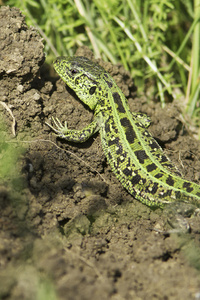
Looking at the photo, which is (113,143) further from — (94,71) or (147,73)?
(147,73)

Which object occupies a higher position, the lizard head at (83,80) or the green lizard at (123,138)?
the lizard head at (83,80)

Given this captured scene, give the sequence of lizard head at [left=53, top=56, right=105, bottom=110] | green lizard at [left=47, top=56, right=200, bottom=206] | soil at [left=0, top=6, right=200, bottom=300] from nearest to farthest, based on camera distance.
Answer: soil at [left=0, top=6, right=200, bottom=300], green lizard at [left=47, top=56, right=200, bottom=206], lizard head at [left=53, top=56, right=105, bottom=110]

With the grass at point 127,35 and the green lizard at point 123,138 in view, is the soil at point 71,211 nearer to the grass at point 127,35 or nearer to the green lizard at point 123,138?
the green lizard at point 123,138

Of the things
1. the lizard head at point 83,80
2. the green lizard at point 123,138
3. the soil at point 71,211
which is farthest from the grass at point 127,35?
the green lizard at point 123,138

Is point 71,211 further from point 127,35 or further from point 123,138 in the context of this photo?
point 127,35

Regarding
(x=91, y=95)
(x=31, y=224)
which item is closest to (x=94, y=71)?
(x=91, y=95)

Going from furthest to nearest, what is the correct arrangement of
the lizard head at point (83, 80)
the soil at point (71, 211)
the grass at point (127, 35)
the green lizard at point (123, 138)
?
the grass at point (127, 35) → the lizard head at point (83, 80) → the green lizard at point (123, 138) → the soil at point (71, 211)

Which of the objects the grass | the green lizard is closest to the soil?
the green lizard

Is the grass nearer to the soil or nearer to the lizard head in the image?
the soil
